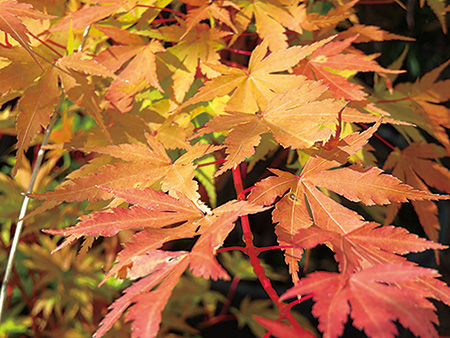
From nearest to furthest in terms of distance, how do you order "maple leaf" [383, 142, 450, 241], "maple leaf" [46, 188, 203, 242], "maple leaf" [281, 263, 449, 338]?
"maple leaf" [281, 263, 449, 338] < "maple leaf" [46, 188, 203, 242] < "maple leaf" [383, 142, 450, 241]

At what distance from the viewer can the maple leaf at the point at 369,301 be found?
289mm

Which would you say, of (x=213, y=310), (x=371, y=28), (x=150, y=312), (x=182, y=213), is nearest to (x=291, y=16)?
(x=371, y=28)

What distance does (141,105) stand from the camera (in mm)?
667

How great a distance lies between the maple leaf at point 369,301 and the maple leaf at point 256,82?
10.9 inches

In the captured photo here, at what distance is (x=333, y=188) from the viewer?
460mm

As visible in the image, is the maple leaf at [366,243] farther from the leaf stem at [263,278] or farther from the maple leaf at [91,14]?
the maple leaf at [91,14]

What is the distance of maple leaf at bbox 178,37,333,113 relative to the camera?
54 cm

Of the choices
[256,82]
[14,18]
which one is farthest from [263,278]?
[14,18]

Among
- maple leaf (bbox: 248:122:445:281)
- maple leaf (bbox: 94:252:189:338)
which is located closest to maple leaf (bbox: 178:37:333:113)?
maple leaf (bbox: 248:122:445:281)

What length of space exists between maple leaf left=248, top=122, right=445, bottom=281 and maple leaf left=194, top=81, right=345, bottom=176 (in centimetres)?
4

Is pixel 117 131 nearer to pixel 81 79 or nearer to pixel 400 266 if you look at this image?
pixel 81 79

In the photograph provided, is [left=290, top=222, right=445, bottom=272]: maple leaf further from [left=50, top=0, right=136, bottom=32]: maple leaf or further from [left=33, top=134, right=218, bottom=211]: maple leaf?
[left=50, top=0, right=136, bottom=32]: maple leaf

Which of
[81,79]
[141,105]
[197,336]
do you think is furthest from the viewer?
[197,336]

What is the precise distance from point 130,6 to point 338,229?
413 mm
